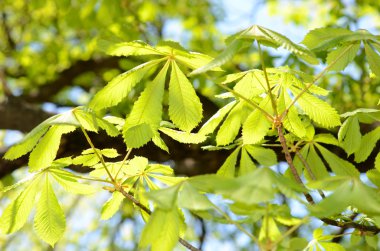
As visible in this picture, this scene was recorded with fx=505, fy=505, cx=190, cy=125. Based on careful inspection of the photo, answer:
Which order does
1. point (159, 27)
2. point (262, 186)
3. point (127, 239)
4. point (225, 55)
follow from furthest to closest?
Answer: 1. point (127, 239)
2. point (159, 27)
3. point (225, 55)
4. point (262, 186)

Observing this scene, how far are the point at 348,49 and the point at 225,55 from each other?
38cm

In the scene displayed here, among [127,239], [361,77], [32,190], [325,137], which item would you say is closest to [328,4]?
[361,77]

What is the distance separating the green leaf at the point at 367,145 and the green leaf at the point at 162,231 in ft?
2.03

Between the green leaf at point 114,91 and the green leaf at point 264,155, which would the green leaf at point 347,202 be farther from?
the green leaf at point 114,91

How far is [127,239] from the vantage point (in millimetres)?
5570

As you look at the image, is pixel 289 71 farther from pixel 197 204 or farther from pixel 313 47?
pixel 197 204

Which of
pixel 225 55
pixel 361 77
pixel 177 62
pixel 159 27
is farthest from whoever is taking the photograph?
pixel 159 27

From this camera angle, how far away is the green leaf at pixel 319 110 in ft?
3.99

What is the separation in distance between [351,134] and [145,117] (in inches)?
20.8

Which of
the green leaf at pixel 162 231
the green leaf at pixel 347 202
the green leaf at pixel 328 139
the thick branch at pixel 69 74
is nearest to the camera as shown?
the green leaf at pixel 347 202

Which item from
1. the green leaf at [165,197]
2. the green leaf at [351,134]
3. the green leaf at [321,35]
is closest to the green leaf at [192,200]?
the green leaf at [165,197]

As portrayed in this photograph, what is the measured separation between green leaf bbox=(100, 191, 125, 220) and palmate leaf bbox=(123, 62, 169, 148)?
0.22 meters

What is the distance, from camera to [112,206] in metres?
1.24

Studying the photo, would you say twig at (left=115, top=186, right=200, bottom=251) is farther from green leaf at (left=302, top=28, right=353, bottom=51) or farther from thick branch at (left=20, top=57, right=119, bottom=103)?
thick branch at (left=20, top=57, right=119, bottom=103)
